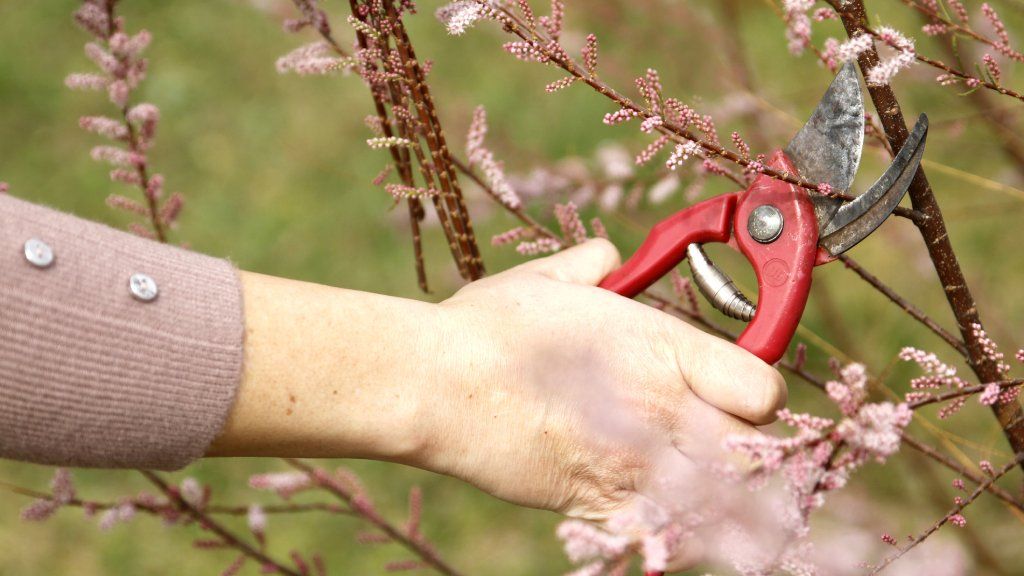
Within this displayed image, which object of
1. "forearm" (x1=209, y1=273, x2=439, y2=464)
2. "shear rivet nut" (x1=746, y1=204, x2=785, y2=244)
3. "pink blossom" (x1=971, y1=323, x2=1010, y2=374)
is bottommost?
"forearm" (x1=209, y1=273, x2=439, y2=464)

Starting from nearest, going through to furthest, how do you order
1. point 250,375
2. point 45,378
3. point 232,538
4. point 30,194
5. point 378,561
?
point 45,378 < point 250,375 < point 232,538 < point 378,561 < point 30,194

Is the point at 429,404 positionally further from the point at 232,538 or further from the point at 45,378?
the point at 232,538

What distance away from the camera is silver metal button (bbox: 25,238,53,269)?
108 cm

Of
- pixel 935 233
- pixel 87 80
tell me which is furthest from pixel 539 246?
pixel 87 80

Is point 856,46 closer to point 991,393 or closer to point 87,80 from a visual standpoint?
point 991,393

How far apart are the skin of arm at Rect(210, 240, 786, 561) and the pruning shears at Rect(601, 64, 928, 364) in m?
0.08

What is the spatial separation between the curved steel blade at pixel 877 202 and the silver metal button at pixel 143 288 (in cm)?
86

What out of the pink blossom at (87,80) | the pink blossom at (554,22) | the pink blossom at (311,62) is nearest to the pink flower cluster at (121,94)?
the pink blossom at (87,80)

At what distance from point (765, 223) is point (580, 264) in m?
0.28

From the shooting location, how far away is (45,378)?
1.09 meters

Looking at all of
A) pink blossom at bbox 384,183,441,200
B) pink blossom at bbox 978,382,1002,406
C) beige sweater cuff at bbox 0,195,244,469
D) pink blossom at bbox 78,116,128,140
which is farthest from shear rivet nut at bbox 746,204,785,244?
pink blossom at bbox 78,116,128,140

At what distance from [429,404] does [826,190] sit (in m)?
0.57

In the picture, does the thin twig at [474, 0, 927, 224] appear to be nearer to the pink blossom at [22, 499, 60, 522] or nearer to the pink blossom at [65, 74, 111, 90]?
the pink blossom at [65, 74, 111, 90]

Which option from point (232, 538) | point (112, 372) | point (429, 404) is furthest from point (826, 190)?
point (232, 538)
